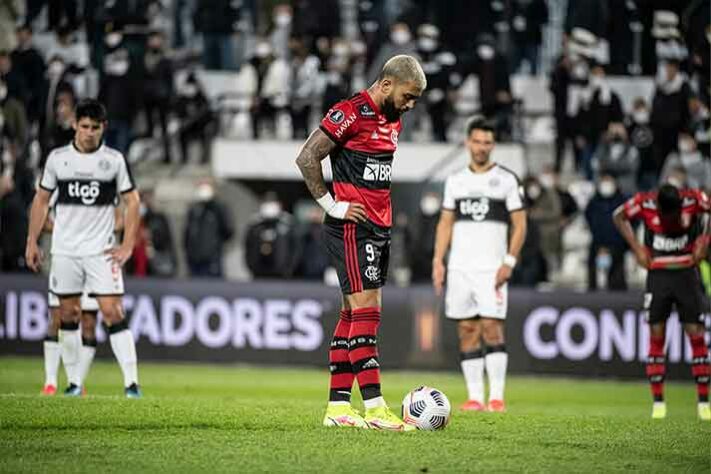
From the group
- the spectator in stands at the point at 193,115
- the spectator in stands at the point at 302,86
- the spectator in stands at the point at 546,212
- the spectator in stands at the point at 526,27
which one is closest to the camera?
the spectator in stands at the point at 546,212

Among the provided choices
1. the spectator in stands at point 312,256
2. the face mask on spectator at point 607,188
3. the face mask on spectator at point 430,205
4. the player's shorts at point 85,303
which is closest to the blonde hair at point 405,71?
the player's shorts at point 85,303

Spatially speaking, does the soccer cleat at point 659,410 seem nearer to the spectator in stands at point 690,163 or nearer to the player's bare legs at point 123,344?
the player's bare legs at point 123,344

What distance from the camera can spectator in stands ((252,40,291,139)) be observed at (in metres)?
25.9

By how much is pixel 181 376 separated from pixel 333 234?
1000 cm

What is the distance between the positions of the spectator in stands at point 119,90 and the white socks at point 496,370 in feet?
39.6

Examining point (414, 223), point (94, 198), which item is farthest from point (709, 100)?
point (94, 198)

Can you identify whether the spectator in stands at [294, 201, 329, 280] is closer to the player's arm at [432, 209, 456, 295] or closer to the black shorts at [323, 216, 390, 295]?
the player's arm at [432, 209, 456, 295]

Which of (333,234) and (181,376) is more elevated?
(333,234)

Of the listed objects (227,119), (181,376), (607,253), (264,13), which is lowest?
(181,376)

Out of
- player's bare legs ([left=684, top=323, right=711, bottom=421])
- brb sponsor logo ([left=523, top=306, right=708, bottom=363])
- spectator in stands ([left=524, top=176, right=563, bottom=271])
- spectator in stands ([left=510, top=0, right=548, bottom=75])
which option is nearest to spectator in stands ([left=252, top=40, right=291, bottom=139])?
spectator in stands ([left=510, top=0, right=548, bottom=75])

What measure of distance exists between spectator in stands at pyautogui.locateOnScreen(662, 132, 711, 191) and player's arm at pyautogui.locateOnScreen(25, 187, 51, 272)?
12.1 meters

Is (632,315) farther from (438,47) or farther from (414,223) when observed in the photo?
(438,47)

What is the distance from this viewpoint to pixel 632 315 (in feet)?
65.0

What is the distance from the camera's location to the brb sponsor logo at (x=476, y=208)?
13.9 m
